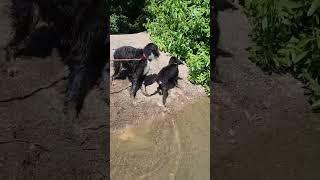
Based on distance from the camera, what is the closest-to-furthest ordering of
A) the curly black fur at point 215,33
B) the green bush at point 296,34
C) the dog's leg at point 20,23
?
the green bush at point 296,34 → the dog's leg at point 20,23 → the curly black fur at point 215,33

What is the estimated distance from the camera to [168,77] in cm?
863

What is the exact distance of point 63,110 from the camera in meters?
6.28

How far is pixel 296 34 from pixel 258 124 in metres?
2.49

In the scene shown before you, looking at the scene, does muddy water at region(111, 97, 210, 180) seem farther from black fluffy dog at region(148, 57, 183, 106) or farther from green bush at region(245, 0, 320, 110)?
green bush at region(245, 0, 320, 110)

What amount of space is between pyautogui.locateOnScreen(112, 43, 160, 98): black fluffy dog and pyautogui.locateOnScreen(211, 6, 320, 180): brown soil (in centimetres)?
203

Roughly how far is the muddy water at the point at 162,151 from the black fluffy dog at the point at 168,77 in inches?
14.8

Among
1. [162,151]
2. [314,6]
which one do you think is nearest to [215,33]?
[162,151]

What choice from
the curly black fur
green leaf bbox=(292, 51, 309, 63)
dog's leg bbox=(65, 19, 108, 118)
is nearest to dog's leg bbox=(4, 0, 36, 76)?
dog's leg bbox=(65, 19, 108, 118)

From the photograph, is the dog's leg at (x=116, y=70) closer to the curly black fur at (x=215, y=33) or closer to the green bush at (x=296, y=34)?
the curly black fur at (x=215, y=33)

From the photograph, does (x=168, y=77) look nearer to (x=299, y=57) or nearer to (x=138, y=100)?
(x=138, y=100)

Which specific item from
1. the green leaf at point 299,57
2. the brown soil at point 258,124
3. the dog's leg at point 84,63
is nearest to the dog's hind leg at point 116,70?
the dog's leg at point 84,63

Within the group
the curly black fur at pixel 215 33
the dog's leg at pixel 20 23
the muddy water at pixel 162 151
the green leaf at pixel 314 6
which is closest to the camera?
the green leaf at pixel 314 6

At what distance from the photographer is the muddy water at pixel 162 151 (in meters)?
8.20

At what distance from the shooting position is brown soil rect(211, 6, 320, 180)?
246 inches
